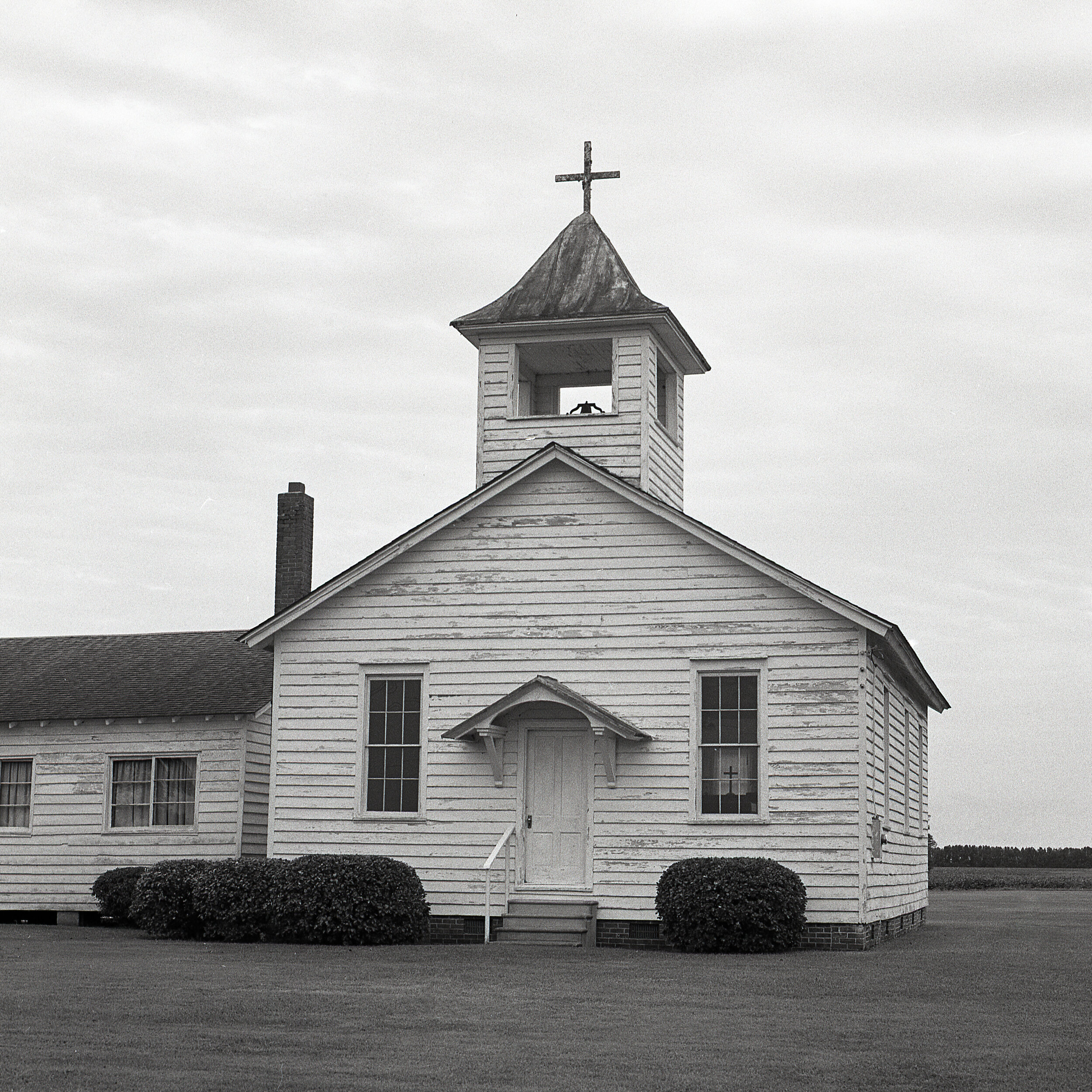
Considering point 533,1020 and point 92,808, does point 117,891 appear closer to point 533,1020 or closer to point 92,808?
point 92,808

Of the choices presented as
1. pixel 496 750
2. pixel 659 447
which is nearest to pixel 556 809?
pixel 496 750

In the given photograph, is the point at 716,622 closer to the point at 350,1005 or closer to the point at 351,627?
the point at 351,627

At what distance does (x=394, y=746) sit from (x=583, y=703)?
10.5 ft

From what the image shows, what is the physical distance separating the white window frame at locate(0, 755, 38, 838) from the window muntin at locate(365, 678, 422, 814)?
30.1 ft

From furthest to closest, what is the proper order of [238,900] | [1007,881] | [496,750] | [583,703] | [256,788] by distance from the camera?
[1007,881], [256,788], [496,750], [583,703], [238,900]

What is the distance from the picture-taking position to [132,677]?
31.6 metres

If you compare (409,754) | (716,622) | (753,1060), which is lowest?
(753,1060)

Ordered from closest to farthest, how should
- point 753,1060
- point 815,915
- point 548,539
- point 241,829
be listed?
point 753,1060, point 815,915, point 548,539, point 241,829

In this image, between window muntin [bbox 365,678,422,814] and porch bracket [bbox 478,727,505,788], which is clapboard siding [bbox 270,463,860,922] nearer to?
porch bracket [bbox 478,727,505,788]

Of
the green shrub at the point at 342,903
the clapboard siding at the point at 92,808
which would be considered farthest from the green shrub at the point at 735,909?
the clapboard siding at the point at 92,808

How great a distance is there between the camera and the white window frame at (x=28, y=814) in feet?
98.5

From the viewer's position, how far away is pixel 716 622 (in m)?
22.8

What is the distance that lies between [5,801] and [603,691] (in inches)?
519

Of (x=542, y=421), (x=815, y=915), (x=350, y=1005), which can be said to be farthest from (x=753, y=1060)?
(x=542, y=421)
